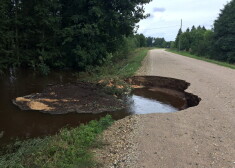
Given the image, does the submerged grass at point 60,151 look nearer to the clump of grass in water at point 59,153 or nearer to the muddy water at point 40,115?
the clump of grass in water at point 59,153

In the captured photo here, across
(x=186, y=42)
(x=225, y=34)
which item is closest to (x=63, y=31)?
(x=225, y=34)

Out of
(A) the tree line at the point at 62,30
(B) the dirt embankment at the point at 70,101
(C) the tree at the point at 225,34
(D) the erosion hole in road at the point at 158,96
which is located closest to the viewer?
(B) the dirt embankment at the point at 70,101

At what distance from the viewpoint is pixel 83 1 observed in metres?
18.2

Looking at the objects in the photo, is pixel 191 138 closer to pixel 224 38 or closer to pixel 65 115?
pixel 65 115

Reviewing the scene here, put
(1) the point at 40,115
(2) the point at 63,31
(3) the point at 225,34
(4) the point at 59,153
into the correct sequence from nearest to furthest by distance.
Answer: (4) the point at 59,153 < (1) the point at 40,115 < (2) the point at 63,31 < (3) the point at 225,34

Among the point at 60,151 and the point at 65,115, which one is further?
the point at 65,115

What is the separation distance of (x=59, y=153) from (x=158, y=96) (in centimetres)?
830

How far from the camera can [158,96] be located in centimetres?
1232

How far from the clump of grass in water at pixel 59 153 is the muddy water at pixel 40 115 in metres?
1.27

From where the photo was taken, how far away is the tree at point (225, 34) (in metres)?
29.2

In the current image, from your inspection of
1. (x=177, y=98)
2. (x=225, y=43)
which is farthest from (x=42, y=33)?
(x=225, y=43)

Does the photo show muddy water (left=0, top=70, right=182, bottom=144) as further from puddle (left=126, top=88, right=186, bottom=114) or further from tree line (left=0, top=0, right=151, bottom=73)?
tree line (left=0, top=0, right=151, bottom=73)

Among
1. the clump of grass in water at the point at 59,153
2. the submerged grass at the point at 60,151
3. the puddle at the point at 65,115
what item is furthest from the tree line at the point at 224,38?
the clump of grass in water at the point at 59,153

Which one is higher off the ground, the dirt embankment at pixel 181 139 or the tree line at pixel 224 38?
the tree line at pixel 224 38
